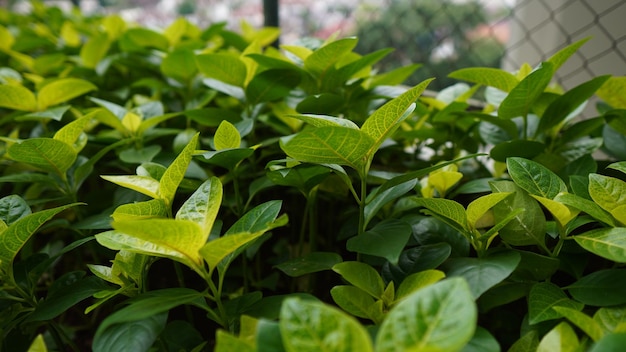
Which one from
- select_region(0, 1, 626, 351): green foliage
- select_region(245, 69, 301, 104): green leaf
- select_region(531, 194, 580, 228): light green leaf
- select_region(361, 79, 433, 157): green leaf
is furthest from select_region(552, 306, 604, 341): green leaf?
select_region(245, 69, 301, 104): green leaf

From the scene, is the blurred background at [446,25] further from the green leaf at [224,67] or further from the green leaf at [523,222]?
the green leaf at [523,222]

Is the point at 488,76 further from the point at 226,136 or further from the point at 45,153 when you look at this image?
the point at 45,153

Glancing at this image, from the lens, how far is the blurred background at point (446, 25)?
1358 millimetres

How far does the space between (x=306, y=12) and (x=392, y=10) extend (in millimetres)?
468

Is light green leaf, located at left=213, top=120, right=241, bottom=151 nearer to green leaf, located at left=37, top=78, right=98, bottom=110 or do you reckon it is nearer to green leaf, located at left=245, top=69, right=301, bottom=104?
green leaf, located at left=245, top=69, right=301, bottom=104

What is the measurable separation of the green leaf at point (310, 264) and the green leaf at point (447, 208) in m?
0.12

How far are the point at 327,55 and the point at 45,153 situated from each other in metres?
0.39

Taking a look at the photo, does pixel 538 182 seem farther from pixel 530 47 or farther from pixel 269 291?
pixel 530 47

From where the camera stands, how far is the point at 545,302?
452mm

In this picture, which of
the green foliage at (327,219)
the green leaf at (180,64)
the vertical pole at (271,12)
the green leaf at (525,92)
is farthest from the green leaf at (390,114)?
the vertical pole at (271,12)

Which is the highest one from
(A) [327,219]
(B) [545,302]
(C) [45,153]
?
(C) [45,153]

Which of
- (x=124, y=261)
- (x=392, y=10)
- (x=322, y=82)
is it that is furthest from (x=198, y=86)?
(x=392, y=10)

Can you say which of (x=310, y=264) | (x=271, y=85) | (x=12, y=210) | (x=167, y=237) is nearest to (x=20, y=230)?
(x=12, y=210)

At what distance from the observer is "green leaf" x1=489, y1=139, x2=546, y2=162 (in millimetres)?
Result: 628
